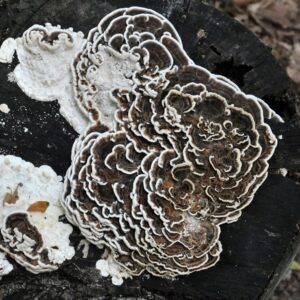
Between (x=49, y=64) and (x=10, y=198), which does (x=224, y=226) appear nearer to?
(x=10, y=198)

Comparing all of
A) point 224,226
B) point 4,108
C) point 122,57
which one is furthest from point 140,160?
point 4,108

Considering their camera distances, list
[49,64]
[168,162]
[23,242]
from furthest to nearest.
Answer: [49,64]
[23,242]
[168,162]

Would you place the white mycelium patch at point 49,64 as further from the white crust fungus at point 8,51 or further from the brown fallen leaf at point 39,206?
the brown fallen leaf at point 39,206

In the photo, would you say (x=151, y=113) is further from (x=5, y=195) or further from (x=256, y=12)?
(x=256, y=12)

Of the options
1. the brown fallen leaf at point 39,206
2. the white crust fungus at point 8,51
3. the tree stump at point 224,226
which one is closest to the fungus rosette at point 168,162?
the brown fallen leaf at point 39,206

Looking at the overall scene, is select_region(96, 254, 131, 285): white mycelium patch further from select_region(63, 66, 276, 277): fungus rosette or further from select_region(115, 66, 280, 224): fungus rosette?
select_region(115, 66, 280, 224): fungus rosette

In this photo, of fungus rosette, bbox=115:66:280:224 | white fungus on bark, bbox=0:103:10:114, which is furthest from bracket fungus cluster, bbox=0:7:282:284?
white fungus on bark, bbox=0:103:10:114

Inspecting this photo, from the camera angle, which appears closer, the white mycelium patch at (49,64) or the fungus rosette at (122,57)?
the fungus rosette at (122,57)

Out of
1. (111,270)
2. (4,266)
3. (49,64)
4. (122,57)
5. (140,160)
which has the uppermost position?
(122,57)
